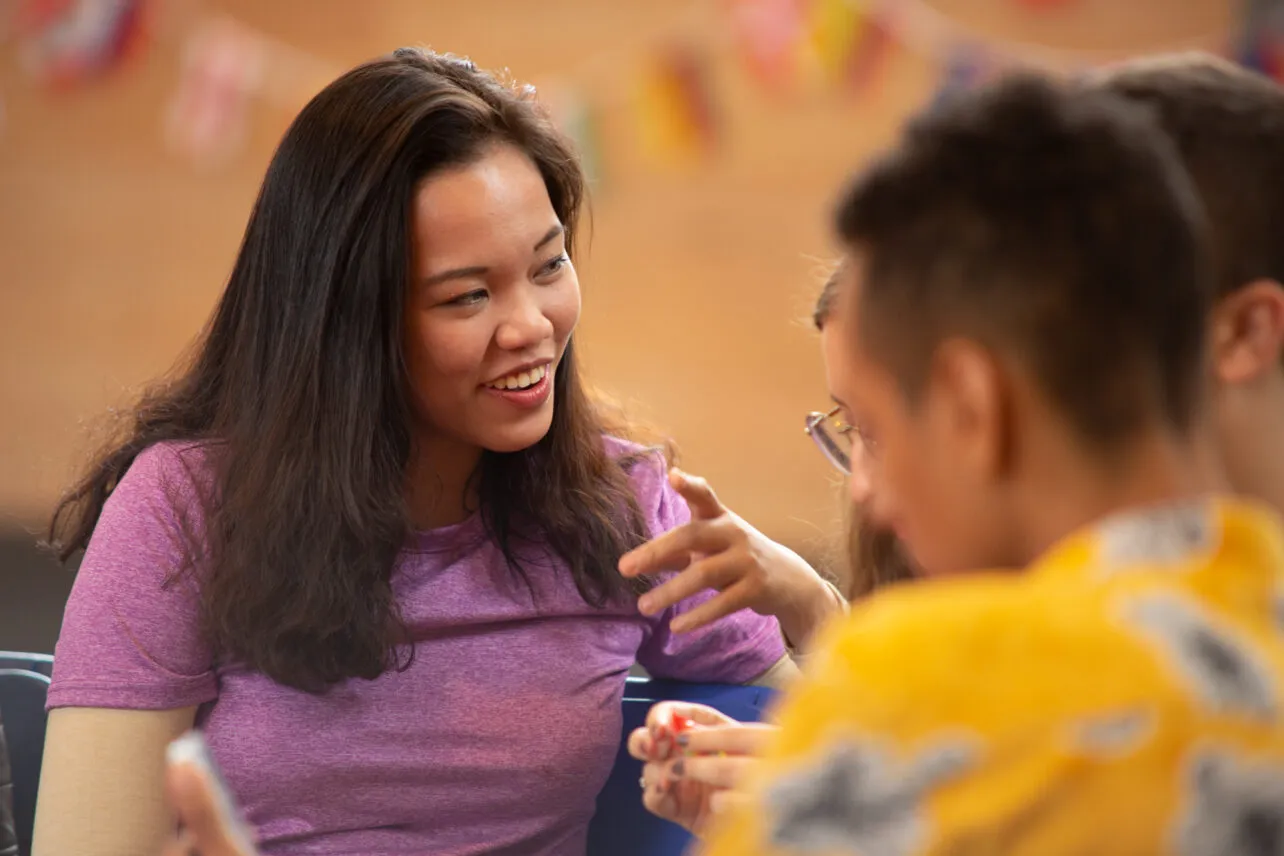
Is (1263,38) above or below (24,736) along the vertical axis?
above

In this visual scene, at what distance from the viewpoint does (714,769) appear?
3.75 ft

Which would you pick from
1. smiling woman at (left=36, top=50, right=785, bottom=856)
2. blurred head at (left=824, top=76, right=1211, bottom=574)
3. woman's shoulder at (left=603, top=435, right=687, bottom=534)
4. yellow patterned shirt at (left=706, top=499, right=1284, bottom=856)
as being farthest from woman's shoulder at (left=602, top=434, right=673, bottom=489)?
yellow patterned shirt at (left=706, top=499, right=1284, bottom=856)

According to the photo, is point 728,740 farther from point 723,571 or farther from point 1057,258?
point 1057,258

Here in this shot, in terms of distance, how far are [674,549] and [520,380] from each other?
0.25m

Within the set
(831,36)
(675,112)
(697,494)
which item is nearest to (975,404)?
(697,494)

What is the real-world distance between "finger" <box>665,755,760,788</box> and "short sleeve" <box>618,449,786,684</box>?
42 cm

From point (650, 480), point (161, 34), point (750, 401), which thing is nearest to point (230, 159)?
point (161, 34)

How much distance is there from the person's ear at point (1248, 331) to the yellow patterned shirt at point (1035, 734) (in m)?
0.33

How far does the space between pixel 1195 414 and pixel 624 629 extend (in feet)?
2.95

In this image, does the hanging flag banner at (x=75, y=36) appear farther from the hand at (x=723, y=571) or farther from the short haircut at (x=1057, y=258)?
the short haircut at (x=1057, y=258)

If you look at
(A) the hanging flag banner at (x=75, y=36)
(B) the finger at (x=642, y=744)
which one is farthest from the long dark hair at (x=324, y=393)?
(A) the hanging flag banner at (x=75, y=36)

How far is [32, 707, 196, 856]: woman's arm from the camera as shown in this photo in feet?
4.28

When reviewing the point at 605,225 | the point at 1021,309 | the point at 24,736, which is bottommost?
the point at 605,225

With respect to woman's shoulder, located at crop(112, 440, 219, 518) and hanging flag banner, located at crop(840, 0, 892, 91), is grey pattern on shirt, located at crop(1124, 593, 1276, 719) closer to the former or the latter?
woman's shoulder, located at crop(112, 440, 219, 518)
